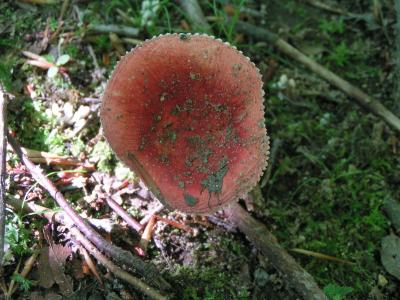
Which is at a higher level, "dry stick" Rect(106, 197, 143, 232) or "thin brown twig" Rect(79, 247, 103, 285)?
"dry stick" Rect(106, 197, 143, 232)

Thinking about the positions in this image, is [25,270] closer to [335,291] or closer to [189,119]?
[189,119]

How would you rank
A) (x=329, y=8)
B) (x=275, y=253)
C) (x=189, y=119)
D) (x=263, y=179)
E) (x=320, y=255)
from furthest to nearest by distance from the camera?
(x=329, y=8), (x=263, y=179), (x=320, y=255), (x=275, y=253), (x=189, y=119)

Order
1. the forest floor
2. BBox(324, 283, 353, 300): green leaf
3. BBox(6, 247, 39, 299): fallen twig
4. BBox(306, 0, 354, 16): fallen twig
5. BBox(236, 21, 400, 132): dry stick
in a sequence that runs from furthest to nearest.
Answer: BBox(306, 0, 354, 16): fallen twig < BBox(236, 21, 400, 132): dry stick < the forest floor < BBox(324, 283, 353, 300): green leaf < BBox(6, 247, 39, 299): fallen twig

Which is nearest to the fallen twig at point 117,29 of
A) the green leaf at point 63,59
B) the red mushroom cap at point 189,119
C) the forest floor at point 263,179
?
the forest floor at point 263,179

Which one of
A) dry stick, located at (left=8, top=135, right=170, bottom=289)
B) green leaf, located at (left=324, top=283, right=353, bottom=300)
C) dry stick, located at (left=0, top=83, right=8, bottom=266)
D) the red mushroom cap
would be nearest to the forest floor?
green leaf, located at (left=324, top=283, right=353, bottom=300)

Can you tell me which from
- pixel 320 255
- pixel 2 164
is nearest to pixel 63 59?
pixel 2 164

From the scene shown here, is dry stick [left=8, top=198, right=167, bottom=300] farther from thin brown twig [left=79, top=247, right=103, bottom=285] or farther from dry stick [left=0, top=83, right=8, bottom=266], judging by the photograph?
dry stick [left=0, top=83, right=8, bottom=266]

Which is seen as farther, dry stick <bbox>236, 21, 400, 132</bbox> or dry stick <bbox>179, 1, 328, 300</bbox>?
dry stick <bbox>236, 21, 400, 132</bbox>
